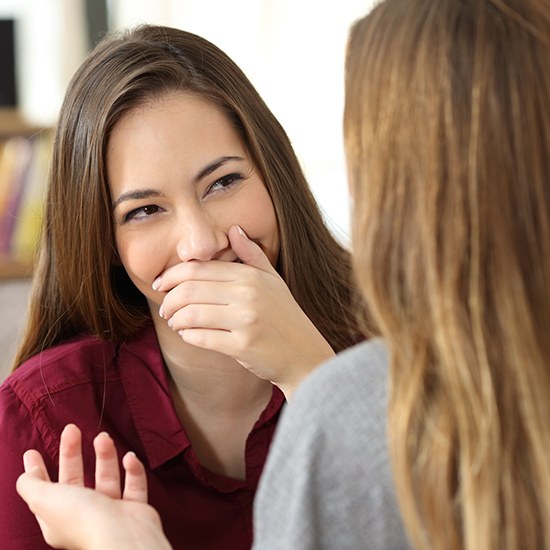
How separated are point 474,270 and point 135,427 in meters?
0.87

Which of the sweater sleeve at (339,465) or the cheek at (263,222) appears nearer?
the sweater sleeve at (339,465)

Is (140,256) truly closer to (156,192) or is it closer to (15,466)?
(156,192)

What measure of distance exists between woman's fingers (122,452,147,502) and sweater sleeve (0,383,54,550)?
428 millimetres

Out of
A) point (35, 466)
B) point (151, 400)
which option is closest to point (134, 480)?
point (35, 466)

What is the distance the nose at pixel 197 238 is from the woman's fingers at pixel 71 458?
39 centimetres

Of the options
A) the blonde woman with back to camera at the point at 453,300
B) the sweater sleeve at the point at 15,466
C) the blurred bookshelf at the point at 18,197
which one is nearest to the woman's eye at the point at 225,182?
the sweater sleeve at the point at 15,466

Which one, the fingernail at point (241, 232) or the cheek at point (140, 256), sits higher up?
the fingernail at point (241, 232)

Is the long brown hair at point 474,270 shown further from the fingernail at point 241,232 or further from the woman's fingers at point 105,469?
the fingernail at point 241,232

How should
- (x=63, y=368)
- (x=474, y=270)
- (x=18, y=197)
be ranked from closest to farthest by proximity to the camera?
(x=474, y=270) → (x=63, y=368) → (x=18, y=197)

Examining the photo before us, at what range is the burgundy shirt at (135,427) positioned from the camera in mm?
1599

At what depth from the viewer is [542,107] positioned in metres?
0.94

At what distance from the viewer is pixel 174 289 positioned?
1.53 m

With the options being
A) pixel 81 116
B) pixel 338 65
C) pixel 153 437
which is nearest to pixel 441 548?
pixel 153 437

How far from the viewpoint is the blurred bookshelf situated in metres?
3.42
